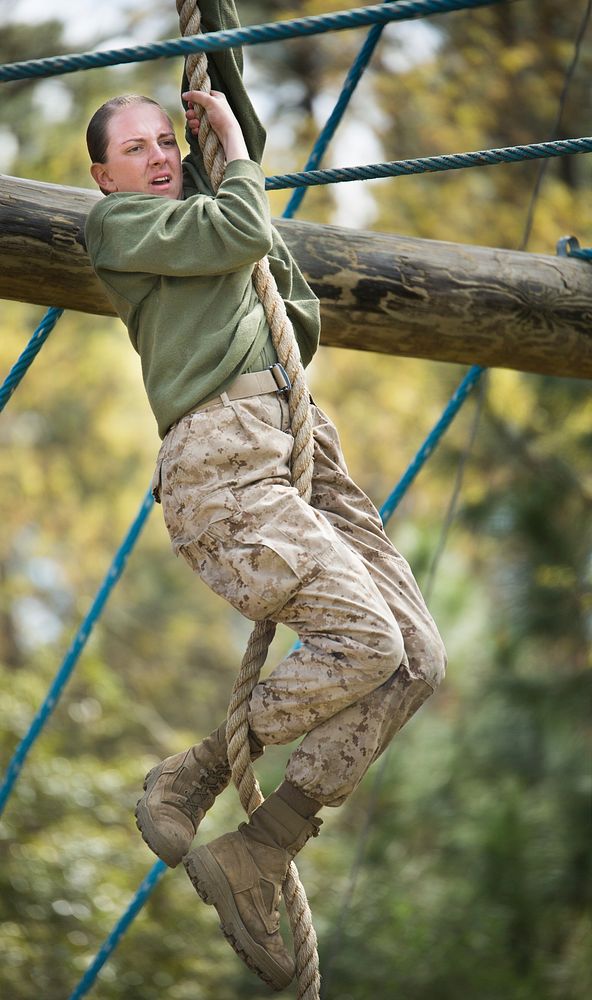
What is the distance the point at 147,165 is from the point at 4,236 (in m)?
0.36

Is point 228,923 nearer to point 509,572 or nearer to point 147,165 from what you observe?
point 147,165

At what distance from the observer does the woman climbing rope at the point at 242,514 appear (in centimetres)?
156

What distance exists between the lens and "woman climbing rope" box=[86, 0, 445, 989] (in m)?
1.56

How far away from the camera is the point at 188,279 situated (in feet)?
5.31

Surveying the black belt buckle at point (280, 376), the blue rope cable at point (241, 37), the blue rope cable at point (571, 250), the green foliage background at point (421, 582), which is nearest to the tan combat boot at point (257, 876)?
the black belt buckle at point (280, 376)

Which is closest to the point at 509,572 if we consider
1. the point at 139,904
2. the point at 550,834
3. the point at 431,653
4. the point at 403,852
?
the point at 550,834

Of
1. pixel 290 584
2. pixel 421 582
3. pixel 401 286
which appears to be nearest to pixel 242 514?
pixel 290 584

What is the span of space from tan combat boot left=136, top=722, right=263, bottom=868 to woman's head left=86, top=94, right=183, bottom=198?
0.75 metres

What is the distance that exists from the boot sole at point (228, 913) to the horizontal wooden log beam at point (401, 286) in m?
0.91

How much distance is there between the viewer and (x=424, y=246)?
7.03ft

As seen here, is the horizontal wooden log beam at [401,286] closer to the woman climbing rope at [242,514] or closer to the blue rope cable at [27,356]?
the blue rope cable at [27,356]

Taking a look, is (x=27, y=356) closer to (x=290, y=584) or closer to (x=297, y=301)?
(x=297, y=301)

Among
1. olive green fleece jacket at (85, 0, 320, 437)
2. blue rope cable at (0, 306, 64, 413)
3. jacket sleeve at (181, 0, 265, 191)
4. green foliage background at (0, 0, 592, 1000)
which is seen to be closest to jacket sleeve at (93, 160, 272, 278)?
olive green fleece jacket at (85, 0, 320, 437)

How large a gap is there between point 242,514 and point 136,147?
514mm
